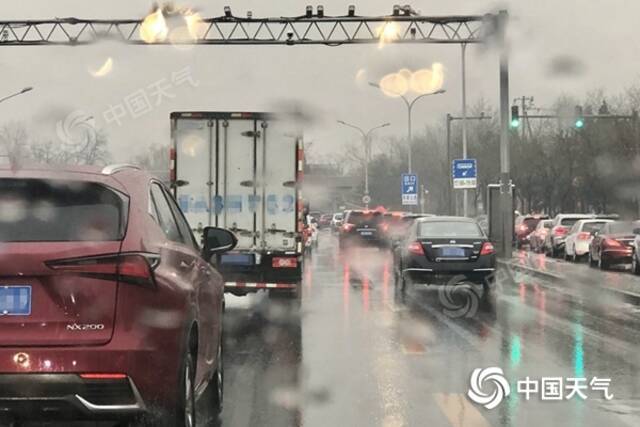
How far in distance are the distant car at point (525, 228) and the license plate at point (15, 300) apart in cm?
3626

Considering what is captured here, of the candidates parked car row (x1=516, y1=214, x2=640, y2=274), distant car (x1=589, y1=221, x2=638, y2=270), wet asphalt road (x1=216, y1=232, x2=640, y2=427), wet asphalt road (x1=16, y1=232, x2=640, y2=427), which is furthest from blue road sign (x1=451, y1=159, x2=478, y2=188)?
wet asphalt road (x1=216, y1=232, x2=640, y2=427)

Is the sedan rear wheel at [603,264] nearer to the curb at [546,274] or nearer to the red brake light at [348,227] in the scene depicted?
the curb at [546,274]

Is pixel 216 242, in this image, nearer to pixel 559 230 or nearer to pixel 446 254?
pixel 446 254

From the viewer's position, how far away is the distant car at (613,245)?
72.9 feet

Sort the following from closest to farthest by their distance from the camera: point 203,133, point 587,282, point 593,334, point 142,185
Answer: point 142,185, point 593,334, point 203,133, point 587,282

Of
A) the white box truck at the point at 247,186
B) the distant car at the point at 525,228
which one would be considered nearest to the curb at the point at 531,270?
the white box truck at the point at 247,186

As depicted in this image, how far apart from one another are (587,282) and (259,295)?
7.56 meters

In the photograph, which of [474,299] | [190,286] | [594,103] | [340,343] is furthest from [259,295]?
[594,103]

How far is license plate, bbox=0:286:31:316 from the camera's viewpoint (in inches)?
157

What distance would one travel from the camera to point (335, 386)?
7305 millimetres

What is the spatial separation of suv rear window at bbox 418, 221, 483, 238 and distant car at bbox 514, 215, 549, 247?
23.7 m

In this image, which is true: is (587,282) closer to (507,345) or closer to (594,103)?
(507,345)

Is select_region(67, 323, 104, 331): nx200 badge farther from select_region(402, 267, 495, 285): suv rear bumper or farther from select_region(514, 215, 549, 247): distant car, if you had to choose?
select_region(514, 215, 549, 247): distant car

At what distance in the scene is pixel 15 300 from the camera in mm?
3996
